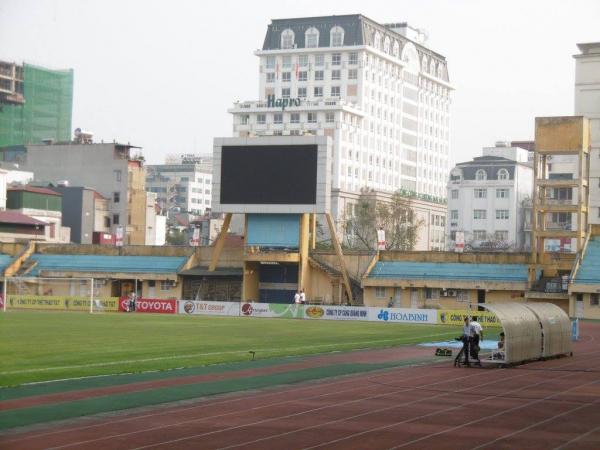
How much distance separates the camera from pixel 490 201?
18700cm

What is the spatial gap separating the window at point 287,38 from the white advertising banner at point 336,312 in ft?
352

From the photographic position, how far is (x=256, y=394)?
104ft

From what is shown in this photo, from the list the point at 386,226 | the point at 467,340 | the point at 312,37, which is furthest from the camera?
the point at 312,37

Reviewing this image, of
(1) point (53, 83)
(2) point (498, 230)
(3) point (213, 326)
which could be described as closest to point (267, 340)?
(3) point (213, 326)

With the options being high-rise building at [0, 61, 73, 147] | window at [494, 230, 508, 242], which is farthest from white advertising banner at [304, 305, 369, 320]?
window at [494, 230, 508, 242]

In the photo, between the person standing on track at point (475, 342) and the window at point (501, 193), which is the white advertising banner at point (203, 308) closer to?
the person standing on track at point (475, 342)

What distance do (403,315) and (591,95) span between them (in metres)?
49.6

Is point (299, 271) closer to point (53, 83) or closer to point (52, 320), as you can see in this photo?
point (52, 320)

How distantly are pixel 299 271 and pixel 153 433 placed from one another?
241 ft

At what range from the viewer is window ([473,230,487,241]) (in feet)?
607

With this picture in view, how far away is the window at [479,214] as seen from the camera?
617ft

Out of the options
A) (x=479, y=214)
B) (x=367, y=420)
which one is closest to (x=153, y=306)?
(x=367, y=420)

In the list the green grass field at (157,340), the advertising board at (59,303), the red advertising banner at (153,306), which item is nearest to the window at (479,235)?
the red advertising banner at (153,306)

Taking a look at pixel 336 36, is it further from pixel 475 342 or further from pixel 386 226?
pixel 475 342
